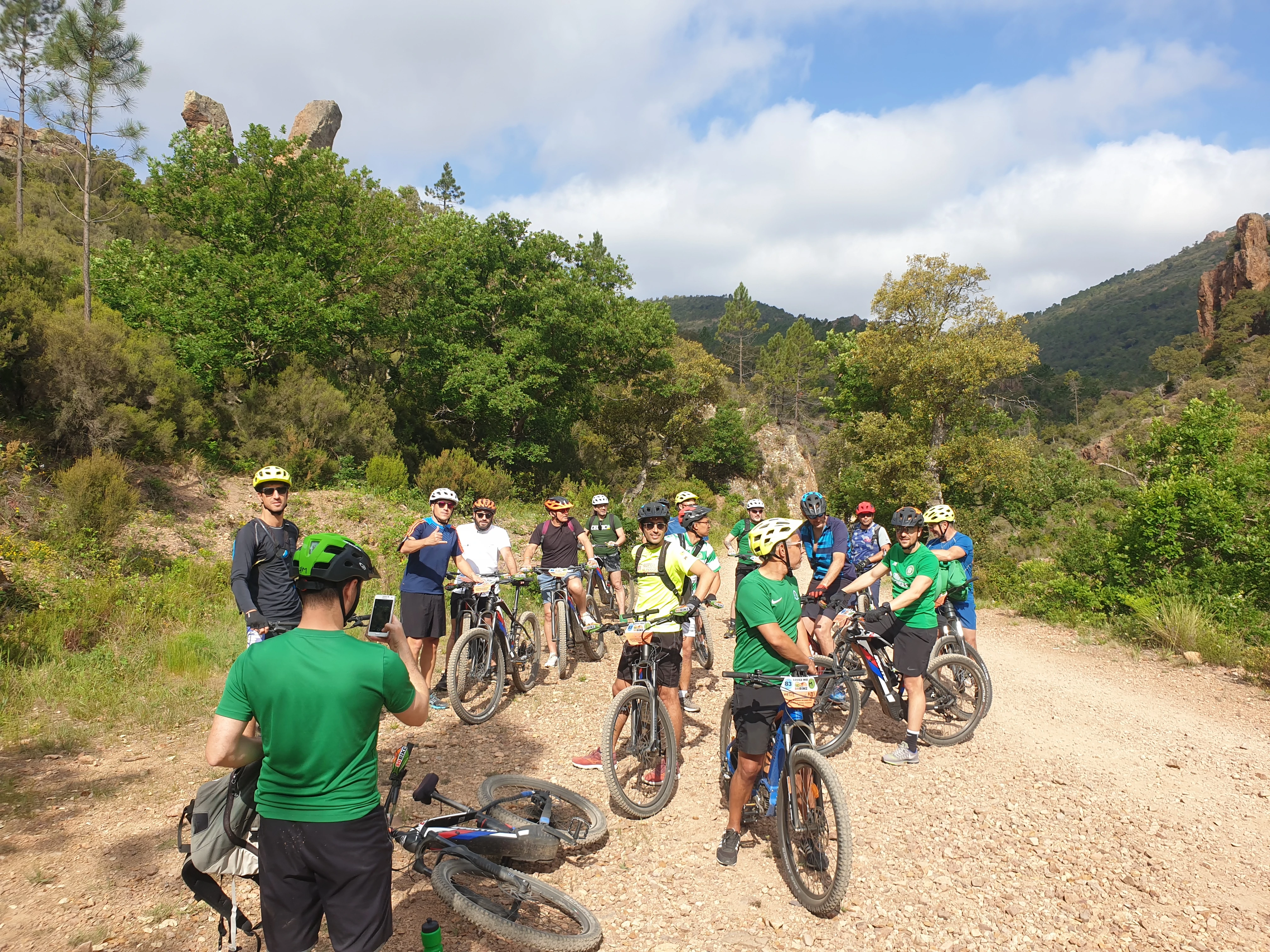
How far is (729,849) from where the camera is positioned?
4324 mm

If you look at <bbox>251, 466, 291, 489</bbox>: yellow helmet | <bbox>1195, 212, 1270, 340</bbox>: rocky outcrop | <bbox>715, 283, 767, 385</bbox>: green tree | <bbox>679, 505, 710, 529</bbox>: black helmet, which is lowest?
<bbox>679, 505, 710, 529</bbox>: black helmet

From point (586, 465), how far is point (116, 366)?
20214mm

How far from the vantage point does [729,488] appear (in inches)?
1524

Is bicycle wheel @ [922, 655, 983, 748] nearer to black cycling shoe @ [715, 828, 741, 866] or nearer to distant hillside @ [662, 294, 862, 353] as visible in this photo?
black cycling shoe @ [715, 828, 741, 866]

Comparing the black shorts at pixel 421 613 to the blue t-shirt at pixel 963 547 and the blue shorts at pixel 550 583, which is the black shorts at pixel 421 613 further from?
the blue t-shirt at pixel 963 547

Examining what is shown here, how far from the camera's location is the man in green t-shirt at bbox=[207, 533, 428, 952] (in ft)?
7.40

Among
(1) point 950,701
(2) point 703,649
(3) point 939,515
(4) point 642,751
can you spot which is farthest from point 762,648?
(2) point 703,649

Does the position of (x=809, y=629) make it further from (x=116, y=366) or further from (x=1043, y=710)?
(x=116, y=366)

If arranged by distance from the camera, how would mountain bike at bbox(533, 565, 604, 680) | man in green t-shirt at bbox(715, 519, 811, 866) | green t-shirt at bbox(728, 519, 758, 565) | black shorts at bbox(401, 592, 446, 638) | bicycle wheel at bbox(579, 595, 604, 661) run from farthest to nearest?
1. bicycle wheel at bbox(579, 595, 604, 661)
2. green t-shirt at bbox(728, 519, 758, 565)
3. mountain bike at bbox(533, 565, 604, 680)
4. black shorts at bbox(401, 592, 446, 638)
5. man in green t-shirt at bbox(715, 519, 811, 866)

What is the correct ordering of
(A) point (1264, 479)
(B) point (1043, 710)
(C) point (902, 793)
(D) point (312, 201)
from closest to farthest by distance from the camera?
(C) point (902, 793)
(B) point (1043, 710)
(A) point (1264, 479)
(D) point (312, 201)

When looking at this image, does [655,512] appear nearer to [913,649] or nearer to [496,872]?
[913,649]

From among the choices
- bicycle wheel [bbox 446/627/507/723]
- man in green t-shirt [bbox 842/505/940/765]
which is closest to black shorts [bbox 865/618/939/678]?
man in green t-shirt [bbox 842/505/940/765]

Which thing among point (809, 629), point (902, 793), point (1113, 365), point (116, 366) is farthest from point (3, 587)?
point (1113, 365)

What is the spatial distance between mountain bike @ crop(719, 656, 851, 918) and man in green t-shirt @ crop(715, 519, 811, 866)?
75mm
